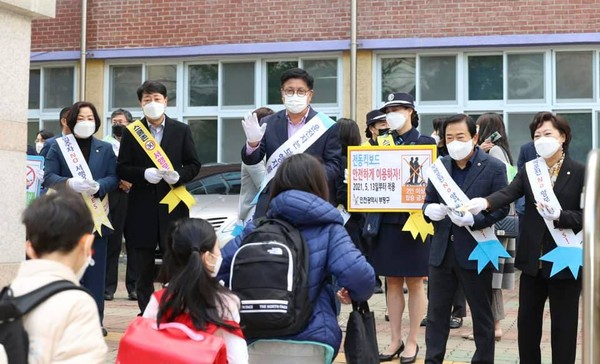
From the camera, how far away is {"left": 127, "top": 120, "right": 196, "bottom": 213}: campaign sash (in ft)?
25.8

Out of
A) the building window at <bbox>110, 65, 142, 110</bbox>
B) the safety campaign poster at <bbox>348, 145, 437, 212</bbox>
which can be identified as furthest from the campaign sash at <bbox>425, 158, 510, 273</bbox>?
the building window at <bbox>110, 65, 142, 110</bbox>

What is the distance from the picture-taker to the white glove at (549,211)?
618 centimetres

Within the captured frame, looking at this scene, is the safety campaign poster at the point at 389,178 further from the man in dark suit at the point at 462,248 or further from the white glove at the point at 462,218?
the white glove at the point at 462,218

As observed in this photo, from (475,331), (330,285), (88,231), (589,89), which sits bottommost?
(475,331)

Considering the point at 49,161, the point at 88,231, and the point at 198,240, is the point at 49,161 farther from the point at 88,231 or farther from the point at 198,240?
the point at 88,231

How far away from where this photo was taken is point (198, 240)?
14.9ft

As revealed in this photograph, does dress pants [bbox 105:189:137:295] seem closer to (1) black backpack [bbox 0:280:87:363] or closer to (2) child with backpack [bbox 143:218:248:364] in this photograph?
(2) child with backpack [bbox 143:218:248:364]

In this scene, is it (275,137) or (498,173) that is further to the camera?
(275,137)

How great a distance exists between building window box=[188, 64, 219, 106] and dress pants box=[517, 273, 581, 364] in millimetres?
11744

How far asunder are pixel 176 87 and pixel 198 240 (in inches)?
533

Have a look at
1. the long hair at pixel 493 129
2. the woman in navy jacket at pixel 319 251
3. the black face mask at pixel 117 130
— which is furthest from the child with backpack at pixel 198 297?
the black face mask at pixel 117 130

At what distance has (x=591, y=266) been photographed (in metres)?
3.92

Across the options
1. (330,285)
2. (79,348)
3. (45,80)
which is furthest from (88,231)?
(45,80)

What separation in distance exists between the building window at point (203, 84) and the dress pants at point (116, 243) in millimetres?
7264
